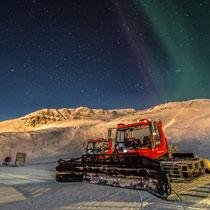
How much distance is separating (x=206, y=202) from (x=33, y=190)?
5960 millimetres

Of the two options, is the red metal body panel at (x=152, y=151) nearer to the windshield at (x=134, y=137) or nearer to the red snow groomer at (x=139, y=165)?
the red snow groomer at (x=139, y=165)

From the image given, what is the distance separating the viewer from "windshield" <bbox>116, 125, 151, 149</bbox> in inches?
601

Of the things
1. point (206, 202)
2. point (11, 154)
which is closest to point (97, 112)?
point (11, 154)

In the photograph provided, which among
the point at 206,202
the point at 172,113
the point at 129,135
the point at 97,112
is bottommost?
the point at 206,202

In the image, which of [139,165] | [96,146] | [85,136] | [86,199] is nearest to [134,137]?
[139,165]

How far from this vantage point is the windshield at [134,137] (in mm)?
15258

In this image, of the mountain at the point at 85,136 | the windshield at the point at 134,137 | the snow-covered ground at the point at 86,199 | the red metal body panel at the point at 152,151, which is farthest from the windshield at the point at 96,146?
the mountain at the point at 85,136

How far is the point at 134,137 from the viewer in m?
15.8

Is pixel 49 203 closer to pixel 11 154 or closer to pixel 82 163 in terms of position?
pixel 82 163

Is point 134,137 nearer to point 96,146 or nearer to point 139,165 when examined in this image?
point 139,165

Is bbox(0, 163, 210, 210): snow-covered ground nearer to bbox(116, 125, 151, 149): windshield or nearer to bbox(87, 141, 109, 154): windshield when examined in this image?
bbox(116, 125, 151, 149): windshield

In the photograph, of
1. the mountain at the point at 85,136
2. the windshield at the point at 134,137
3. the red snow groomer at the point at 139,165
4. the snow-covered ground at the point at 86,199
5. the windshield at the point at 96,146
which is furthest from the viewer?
the mountain at the point at 85,136

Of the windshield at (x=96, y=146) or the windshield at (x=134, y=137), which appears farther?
the windshield at (x=96, y=146)

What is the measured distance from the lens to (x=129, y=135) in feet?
52.9
